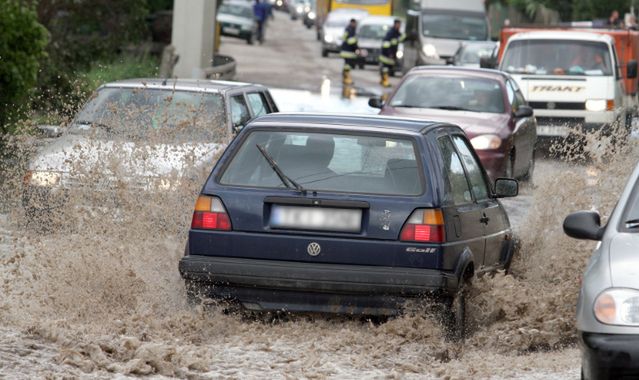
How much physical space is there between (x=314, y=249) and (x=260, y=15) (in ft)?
172

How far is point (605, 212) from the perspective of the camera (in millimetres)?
12039

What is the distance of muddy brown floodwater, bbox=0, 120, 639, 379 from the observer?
7.54 metres

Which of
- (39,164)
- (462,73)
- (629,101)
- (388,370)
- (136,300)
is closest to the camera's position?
(388,370)

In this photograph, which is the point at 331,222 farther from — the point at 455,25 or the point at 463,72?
the point at 455,25

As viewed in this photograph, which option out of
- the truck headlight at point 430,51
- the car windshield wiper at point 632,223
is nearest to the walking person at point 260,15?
the truck headlight at point 430,51

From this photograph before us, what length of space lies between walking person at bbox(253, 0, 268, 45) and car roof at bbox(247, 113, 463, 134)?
166ft

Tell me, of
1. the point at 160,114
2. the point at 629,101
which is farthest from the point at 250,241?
the point at 629,101

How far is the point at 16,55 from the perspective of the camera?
17719 millimetres

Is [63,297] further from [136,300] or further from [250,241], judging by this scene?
[250,241]

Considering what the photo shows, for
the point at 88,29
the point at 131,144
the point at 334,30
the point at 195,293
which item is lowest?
the point at 334,30

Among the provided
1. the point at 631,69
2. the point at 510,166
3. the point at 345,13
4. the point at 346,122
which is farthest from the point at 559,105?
the point at 345,13

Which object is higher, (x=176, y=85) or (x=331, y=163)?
(x=331, y=163)

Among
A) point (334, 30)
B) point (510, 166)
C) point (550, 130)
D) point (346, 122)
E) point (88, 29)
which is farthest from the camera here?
point (334, 30)

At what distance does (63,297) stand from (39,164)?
122 inches
